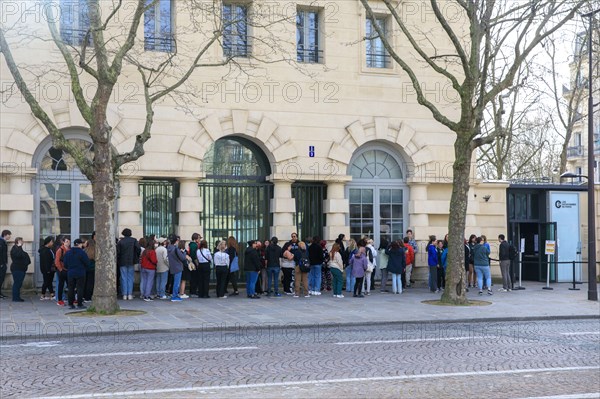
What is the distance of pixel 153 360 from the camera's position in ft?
38.0

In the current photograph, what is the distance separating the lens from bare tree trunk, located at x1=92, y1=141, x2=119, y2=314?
17.2 m

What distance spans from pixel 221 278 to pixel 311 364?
1063 centimetres

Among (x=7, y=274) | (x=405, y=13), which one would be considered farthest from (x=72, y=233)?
(x=405, y=13)

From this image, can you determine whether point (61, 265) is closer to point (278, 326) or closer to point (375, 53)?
point (278, 326)

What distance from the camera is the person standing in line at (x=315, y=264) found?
2262 centimetres

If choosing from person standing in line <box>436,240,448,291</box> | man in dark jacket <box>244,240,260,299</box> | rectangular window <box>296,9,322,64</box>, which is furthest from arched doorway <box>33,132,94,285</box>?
person standing in line <box>436,240,448,291</box>

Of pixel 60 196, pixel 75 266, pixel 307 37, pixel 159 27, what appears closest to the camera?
pixel 75 266

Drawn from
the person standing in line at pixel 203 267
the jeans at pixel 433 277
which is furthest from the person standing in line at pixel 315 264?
the jeans at pixel 433 277

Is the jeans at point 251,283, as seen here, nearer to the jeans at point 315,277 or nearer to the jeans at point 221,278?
the jeans at point 221,278

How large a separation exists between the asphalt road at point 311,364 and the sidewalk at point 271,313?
29.7 inches

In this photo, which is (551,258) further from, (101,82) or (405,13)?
(101,82)

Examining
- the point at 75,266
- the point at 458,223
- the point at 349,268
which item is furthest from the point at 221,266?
the point at 458,223

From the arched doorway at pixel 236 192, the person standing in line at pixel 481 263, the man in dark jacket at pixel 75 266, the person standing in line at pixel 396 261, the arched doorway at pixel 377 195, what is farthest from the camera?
the arched doorway at pixel 377 195

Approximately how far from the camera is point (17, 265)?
19719 millimetres
